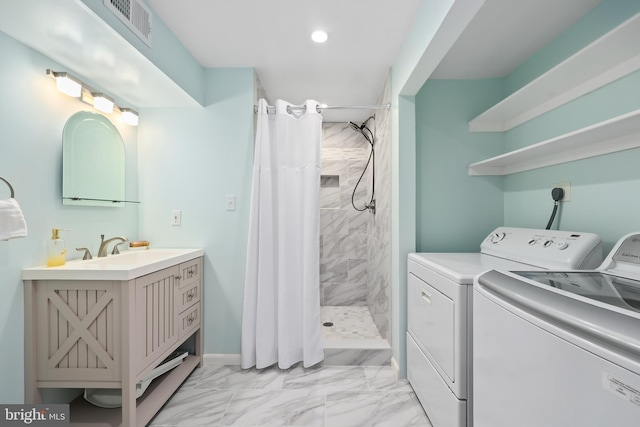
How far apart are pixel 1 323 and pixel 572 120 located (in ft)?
10.1

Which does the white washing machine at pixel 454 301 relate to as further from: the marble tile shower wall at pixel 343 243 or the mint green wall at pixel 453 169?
the marble tile shower wall at pixel 343 243

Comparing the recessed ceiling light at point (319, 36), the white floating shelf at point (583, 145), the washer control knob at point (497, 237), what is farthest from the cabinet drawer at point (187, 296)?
the white floating shelf at point (583, 145)

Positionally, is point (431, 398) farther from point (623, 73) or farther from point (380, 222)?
point (623, 73)

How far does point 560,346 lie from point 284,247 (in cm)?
159

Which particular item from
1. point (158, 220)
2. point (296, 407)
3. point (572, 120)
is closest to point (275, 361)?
point (296, 407)

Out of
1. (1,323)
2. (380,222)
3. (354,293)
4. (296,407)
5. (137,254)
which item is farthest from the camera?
(354,293)

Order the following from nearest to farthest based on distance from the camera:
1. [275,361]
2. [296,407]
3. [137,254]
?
[296,407]
[137,254]
[275,361]

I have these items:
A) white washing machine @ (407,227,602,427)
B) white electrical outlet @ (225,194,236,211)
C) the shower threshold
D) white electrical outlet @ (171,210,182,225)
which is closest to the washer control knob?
white washing machine @ (407,227,602,427)

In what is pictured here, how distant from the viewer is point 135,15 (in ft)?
4.31

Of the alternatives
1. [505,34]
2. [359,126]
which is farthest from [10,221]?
[359,126]

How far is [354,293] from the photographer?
3.29 meters

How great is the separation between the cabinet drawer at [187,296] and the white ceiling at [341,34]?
165cm

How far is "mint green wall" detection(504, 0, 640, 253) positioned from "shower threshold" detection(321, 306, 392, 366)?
4.61ft

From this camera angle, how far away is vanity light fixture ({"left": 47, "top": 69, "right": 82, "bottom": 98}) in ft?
4.58
